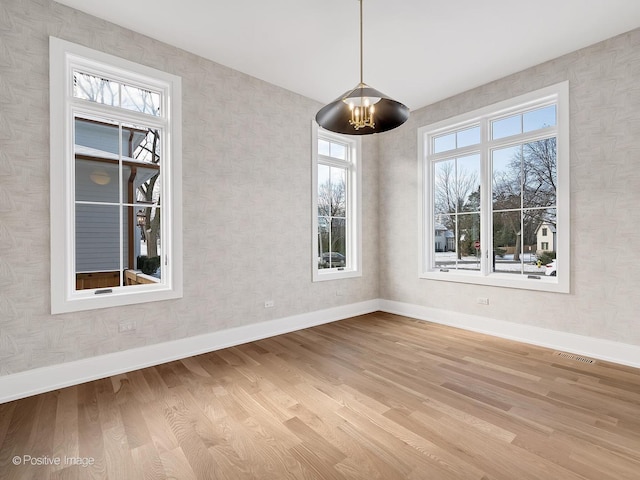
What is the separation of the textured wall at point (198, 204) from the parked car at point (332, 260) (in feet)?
1.01

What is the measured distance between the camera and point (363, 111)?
7.25ft

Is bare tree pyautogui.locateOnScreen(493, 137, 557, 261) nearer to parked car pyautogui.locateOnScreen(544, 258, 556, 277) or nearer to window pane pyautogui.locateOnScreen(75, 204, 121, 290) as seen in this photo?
parked car pyautogui.locateOnScreen(544, 258, 556, 277)

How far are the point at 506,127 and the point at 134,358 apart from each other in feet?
16.9

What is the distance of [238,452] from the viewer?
180cm

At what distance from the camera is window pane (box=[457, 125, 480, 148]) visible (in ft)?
14.2

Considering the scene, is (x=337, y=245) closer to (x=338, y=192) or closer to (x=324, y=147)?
(x=338, y=192)

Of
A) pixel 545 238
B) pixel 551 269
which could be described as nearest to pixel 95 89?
pixel 545 238

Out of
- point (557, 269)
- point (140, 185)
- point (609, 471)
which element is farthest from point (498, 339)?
point (140, 185)

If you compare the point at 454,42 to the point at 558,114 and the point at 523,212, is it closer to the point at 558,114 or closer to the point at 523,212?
the point at 558,114

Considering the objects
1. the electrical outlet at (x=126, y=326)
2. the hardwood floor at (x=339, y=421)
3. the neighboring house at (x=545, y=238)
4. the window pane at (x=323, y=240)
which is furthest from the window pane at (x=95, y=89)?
the neighboring house at (x=545, y=238)

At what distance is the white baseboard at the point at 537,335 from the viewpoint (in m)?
3.09

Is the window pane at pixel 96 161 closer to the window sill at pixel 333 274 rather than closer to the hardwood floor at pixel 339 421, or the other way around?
the hardwood floor at pixel 339 421

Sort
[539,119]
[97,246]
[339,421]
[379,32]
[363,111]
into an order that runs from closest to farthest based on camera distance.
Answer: [339,421], [363,111], [97,246], [379,32], [539,119]

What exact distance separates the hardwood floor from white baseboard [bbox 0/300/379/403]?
0.36 ft
